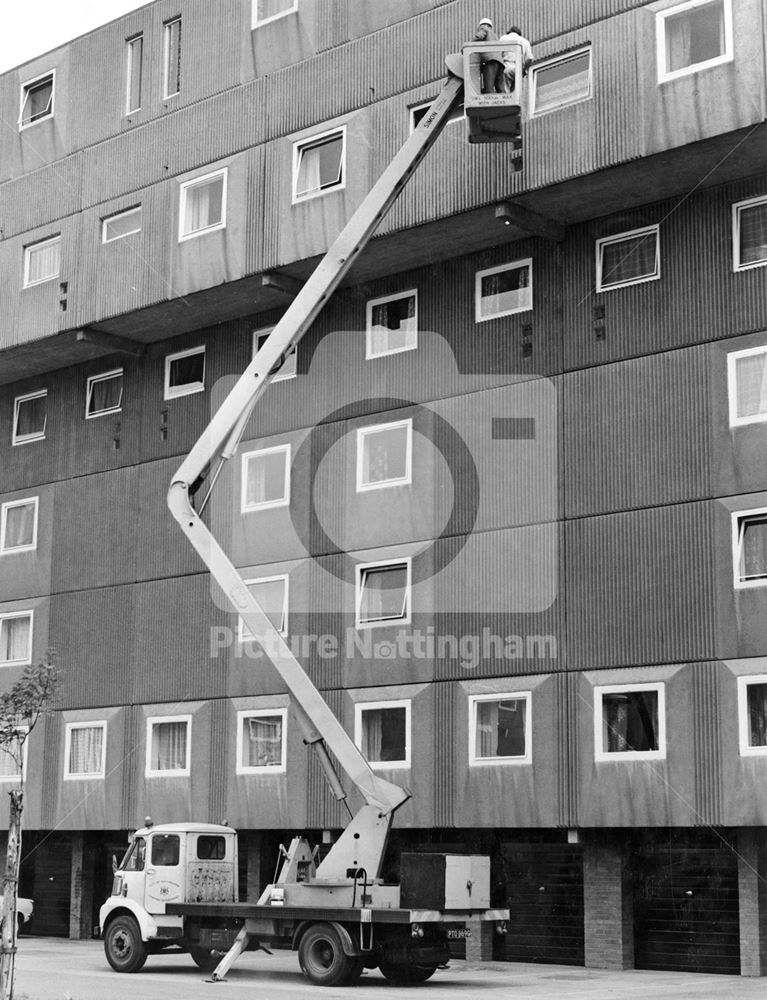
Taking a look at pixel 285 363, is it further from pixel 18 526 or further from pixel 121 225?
pixel 18 526

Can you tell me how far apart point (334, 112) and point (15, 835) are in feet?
62.3

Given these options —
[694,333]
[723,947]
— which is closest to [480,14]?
[694,333]

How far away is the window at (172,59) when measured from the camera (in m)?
37.6

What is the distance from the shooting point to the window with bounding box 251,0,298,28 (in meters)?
35.0

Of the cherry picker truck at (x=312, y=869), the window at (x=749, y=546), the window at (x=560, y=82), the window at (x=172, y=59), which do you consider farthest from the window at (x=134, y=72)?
the window at (x=749, y=546)

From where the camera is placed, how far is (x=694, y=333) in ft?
92.6

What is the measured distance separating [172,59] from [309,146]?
677 cm

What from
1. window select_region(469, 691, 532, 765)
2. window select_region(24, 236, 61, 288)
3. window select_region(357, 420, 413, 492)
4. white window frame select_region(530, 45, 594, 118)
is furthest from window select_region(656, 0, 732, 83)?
window select_region(24, 236, 61, 288)

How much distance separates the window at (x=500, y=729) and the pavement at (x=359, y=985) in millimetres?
4183

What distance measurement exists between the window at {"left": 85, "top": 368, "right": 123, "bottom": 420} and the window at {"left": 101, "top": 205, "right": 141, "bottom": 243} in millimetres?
3682

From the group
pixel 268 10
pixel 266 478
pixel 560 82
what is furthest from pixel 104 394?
pixel 560 82

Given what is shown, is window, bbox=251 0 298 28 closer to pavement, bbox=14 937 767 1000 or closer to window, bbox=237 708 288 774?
window, bbox=237 708 288 774

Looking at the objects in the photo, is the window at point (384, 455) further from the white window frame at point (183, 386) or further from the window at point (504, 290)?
the white window frame at point (183, 386)

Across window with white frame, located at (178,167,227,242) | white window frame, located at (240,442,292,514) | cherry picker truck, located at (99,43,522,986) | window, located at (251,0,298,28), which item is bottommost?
cherry picker truck, located at (99,43,522,986)
